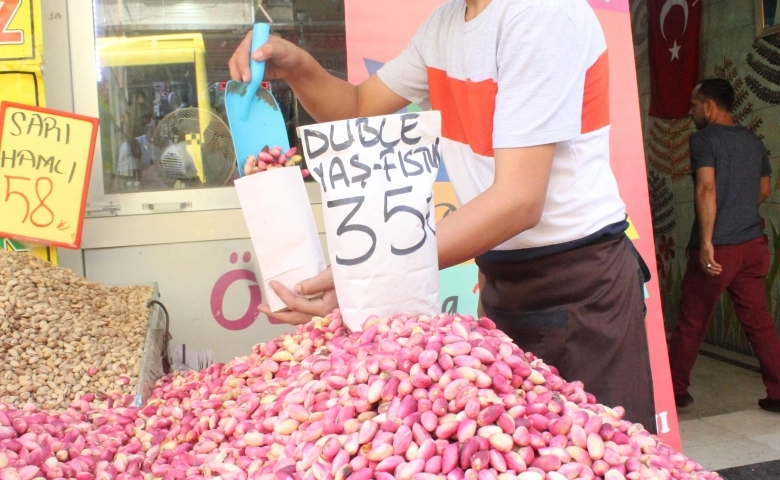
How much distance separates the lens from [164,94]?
2.79 meters

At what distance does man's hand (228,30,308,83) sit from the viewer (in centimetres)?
144

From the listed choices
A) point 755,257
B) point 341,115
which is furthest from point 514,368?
point 755,257

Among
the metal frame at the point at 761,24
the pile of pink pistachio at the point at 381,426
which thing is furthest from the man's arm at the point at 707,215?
the pile of pink pistachio at the point at 381,426

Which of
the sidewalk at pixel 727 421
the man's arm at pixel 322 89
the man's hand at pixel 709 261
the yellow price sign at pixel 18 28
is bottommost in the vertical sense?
the sidewalk at pixel 727 421

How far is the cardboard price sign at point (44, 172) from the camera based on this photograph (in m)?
2.13

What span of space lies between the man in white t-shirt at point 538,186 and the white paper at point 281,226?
0.11 metres

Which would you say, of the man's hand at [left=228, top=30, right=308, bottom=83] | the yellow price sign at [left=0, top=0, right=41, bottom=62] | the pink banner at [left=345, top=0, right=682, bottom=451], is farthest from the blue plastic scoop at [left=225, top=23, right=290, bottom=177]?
the pink banner at [left=345, top=0, right=682, bottom=451]

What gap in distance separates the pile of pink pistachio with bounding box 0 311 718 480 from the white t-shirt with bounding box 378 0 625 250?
345mm

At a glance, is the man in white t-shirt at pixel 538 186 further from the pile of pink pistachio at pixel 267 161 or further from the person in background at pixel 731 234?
the person in background at pixel 731 234

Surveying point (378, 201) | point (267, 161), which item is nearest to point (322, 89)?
point (267, 161)

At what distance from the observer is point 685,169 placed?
489 centimetres

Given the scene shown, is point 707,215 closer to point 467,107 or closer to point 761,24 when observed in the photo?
point 761,24

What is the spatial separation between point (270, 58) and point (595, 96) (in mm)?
694

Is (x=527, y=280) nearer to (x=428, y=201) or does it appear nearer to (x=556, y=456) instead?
(x=428, y=201)
